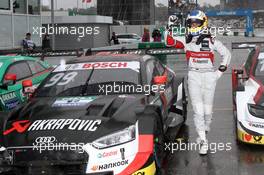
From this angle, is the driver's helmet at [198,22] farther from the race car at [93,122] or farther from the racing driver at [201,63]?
the race car at [93,122]

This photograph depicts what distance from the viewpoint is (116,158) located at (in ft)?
15.6

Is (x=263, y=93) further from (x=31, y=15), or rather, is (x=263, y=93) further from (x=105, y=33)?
(x=105, y=33)

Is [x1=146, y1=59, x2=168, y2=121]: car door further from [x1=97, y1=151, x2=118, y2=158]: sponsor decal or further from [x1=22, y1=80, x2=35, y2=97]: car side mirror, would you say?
[x1=22, y1=80, x2=35, y2=97]: car side mirror

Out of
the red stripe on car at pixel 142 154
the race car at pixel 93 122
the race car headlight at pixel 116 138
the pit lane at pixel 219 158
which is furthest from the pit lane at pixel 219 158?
the race car headlight at pixel 116 138

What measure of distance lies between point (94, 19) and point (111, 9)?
4951cm

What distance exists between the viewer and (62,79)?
21.3 ft

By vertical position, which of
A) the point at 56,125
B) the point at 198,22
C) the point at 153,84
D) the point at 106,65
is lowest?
the point at 56,125

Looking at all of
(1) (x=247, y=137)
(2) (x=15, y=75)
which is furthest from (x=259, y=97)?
(2) (x=15, y=75)

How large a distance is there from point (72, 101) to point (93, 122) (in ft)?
2.72

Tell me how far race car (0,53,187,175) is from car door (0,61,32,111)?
7.13ft

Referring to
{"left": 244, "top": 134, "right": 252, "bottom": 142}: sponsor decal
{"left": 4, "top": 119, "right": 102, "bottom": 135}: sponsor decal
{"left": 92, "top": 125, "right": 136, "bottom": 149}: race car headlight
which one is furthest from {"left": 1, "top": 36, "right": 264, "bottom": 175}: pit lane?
{"left": 4, "top": 119, "right": 102, "bottom": 135}: sponsor decal

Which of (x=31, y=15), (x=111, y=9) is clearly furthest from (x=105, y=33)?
(x=111, y=9)

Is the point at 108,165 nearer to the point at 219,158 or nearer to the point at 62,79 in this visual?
the point at 62,79

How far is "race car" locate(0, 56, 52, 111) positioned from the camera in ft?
28.1
